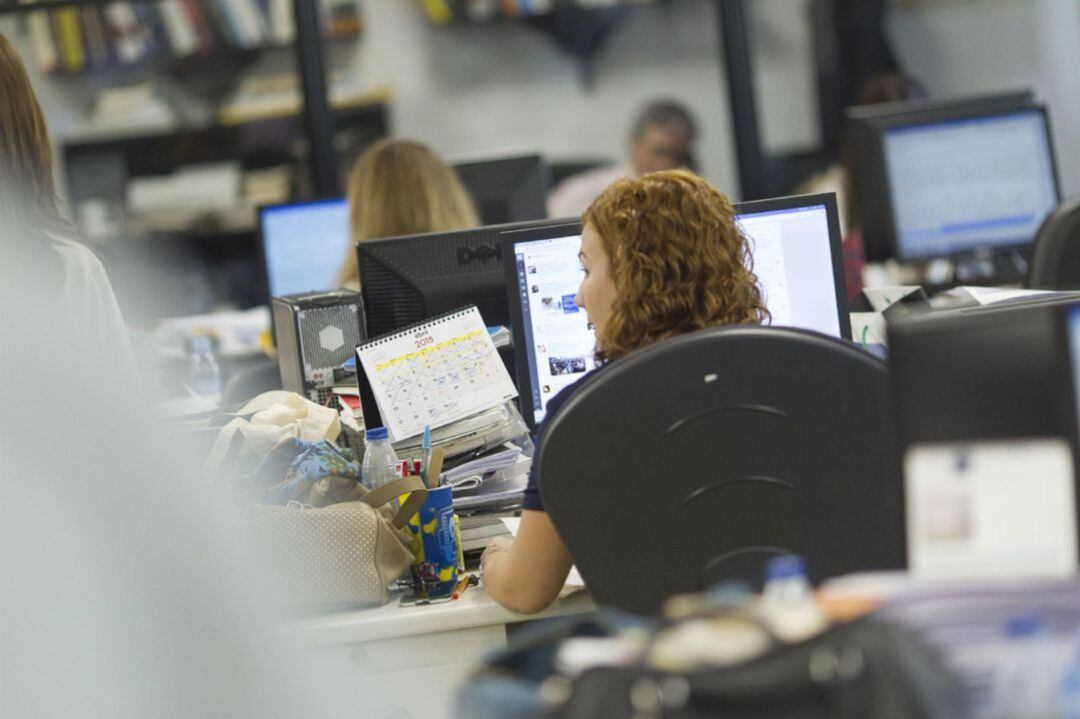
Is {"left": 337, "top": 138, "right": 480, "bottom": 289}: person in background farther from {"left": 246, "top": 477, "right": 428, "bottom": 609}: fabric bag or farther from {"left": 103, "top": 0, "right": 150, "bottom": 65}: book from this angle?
{"left": 103, "top": 0, "right": 150, "bottom": 65}: book

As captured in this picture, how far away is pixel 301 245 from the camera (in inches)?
157

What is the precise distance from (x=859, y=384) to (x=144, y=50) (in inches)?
222

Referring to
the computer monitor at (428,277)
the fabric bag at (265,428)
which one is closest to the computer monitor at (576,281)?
the computer monitor at (428,277)

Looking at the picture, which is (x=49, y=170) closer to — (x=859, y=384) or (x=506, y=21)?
(x=859, y=384)

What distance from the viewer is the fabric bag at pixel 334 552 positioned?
1829 millimetres

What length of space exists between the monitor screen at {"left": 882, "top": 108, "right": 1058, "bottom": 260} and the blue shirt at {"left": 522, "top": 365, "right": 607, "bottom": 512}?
2.27m

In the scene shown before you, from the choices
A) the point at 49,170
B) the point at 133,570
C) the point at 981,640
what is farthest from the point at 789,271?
the point at 133,570

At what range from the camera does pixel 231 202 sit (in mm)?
6445

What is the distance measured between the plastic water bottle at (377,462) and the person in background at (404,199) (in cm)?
155

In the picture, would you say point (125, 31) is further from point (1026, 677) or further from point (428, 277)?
point (1026, 677)

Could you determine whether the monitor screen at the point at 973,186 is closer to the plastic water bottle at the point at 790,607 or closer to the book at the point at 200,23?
the plastic water bottle at the point at 790,607

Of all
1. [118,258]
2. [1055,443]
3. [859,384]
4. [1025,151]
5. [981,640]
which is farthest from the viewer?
[118,258]

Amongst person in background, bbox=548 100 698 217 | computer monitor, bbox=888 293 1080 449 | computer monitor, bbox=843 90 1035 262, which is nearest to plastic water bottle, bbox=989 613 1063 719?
computer monitor, bbox=888 293 1080 449

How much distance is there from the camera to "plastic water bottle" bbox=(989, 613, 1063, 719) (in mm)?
751
